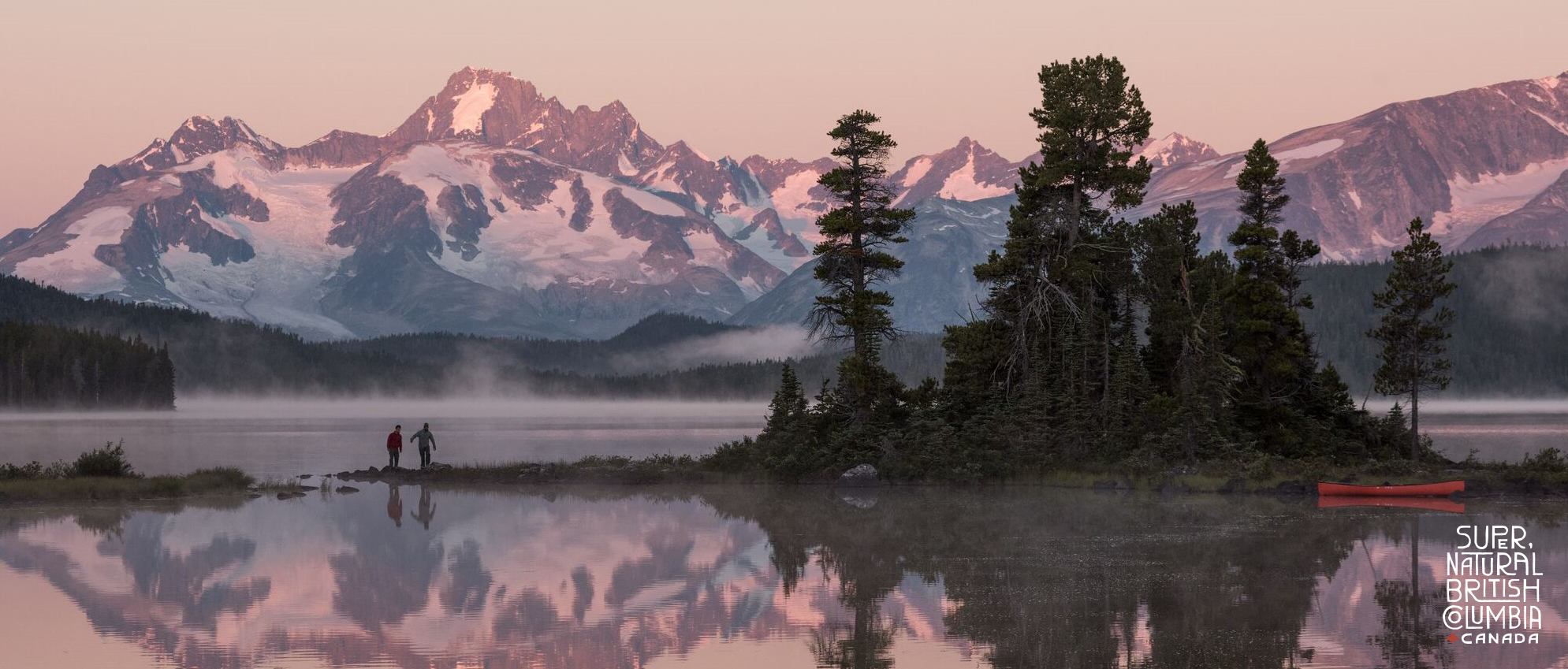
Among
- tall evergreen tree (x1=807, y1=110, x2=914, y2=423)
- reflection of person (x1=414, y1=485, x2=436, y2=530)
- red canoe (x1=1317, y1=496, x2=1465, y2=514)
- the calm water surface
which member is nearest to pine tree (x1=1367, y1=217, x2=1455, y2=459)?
red canoe (x1=1317, y1=496, x2=1465, y2=514)

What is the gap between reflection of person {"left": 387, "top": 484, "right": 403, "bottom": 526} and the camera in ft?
173

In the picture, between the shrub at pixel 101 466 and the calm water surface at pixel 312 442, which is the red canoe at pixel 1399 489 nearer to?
the shrub at pixel 101 466

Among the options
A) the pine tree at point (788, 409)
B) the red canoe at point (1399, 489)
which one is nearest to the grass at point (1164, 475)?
the red canoe at point (1399, 489)

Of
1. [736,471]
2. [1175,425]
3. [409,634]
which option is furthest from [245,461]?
[409,634]

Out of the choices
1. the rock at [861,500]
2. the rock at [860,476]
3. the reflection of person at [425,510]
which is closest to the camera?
the reflection of person at [425,510]

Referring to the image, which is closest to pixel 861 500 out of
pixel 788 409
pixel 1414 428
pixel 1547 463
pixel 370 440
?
pixel 788 409

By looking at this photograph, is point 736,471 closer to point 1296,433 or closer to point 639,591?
point 1296,433

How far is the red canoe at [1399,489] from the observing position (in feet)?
186

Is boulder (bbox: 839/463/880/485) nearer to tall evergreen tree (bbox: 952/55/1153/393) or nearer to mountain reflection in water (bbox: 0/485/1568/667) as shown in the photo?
tall evergreen tree (bbox: 952/55/1153/393)

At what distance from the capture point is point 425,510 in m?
56.3

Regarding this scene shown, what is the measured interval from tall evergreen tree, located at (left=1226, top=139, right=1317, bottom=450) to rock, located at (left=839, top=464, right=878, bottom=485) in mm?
16286

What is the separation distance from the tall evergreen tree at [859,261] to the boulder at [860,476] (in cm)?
321

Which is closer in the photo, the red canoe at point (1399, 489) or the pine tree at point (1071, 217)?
the red canoe at point (1399, 489)

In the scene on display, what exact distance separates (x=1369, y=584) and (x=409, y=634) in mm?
20638
